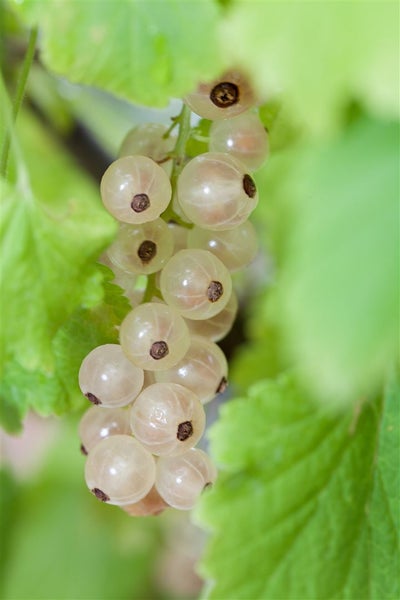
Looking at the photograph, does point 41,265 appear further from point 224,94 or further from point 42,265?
point 224,94

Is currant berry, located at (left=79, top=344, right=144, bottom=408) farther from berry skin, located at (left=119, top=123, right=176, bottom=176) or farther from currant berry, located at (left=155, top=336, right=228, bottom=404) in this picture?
berry skin, located at (left=119, top=123, right=176, bottom=176)

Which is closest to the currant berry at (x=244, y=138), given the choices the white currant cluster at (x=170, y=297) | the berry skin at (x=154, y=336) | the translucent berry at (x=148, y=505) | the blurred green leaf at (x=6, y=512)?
the white currant cluster at (x=170, y=297)

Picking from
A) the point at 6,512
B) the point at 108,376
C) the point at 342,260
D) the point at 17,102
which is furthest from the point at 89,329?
the point at 6,512

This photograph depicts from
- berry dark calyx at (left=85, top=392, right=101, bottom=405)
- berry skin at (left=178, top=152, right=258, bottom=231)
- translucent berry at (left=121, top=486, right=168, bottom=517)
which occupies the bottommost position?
translucent berry at (left=121, top=486, right=168, bottom=517)

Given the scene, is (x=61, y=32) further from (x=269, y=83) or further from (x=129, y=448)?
(x=129, y=448)

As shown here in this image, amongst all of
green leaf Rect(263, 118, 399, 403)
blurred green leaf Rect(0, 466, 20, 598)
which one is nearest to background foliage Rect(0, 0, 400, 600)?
green leaf Rect(263, 118, 399, 403)
